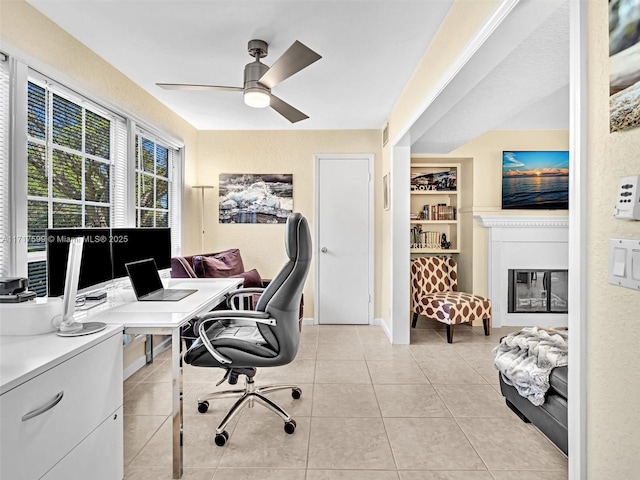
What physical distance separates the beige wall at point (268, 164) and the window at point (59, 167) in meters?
0.99

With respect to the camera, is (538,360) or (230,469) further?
(538,360)

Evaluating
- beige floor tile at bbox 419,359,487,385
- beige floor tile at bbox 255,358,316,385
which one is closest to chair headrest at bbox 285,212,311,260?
beige floor tile at bbox 255,358,316,385

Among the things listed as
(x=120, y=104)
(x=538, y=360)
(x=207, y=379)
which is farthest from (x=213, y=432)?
(x=120, y=104)

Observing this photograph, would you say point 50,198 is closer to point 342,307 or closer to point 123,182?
point 123,182

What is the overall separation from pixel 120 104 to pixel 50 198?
1087mm

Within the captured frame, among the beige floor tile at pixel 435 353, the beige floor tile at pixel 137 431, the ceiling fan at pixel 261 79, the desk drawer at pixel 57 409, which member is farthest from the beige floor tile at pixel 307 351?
the ceiling fan at pixel 261 79

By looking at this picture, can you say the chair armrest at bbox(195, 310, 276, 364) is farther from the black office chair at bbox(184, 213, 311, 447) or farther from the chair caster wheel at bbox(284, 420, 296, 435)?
the chair caster wheel at bbox(284, 420, 296, 435)

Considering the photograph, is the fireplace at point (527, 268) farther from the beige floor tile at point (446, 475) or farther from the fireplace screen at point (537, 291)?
the beige floor tile at point (446, 475)

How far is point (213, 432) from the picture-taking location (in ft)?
7.00

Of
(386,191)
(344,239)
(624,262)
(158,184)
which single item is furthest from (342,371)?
(158,184)

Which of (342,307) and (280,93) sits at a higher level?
(280,93)

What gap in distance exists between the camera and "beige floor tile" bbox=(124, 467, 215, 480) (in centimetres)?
174

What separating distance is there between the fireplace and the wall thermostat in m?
3.73

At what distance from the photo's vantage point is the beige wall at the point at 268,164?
14.9 feet
